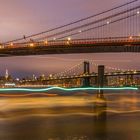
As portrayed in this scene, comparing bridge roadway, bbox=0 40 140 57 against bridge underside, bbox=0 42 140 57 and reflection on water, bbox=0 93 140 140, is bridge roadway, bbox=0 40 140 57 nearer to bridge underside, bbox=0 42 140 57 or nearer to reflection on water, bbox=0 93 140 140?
bridge underside, bbox=0 42 140 57

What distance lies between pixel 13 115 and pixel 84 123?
205 inches

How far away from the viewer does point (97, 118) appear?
25.0 m

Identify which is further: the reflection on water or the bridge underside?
the bridge underside

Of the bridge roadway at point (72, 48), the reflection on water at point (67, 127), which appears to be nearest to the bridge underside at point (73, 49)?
the bridge roadway at point (72, 48)

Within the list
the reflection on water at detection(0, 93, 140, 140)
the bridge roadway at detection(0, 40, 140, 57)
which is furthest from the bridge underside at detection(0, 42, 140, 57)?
the reflection on water at detection(0, 93, 140, 140)

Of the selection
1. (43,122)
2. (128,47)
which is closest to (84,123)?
(43,122)

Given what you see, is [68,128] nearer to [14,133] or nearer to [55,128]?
[55,128]

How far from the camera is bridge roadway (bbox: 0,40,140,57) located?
5212cm

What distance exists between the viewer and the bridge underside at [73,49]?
52406mm

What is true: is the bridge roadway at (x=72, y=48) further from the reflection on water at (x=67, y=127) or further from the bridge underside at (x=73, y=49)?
the reflection on water at (x=67, y=127)

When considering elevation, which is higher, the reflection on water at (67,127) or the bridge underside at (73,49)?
the bridge underside at (73,49)

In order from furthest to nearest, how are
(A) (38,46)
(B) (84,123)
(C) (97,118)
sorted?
(A) (38,46) → (C) (97,118) → (B) (84,123)

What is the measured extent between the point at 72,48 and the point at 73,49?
22cm

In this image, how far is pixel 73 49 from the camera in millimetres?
56312
